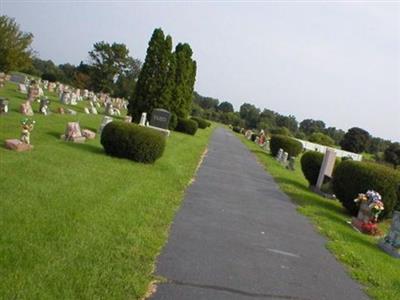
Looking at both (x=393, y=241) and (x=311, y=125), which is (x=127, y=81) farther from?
(x=393, y=241)

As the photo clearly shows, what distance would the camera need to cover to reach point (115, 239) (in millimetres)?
6934

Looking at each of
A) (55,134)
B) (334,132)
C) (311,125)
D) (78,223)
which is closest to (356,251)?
(78,223)

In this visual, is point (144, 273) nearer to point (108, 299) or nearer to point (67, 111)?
point (108, 299)

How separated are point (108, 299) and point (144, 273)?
40.3 inches

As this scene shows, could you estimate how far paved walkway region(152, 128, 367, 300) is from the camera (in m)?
6.16

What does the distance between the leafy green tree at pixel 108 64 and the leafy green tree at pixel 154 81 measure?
58133 mm

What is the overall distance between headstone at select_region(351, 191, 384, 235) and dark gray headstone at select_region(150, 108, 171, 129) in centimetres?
1370

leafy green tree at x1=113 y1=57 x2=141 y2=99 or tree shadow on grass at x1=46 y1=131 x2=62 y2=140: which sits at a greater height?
leafy green tree at x1=113 y1=57 x2=141 y2=99

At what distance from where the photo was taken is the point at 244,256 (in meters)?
7.65

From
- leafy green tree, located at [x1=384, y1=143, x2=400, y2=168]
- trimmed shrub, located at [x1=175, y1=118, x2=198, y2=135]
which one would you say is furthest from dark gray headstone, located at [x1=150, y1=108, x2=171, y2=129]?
leafy green tree, located at [x1=384, y1=143, x2=400, y2=168]

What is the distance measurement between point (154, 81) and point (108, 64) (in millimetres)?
63526

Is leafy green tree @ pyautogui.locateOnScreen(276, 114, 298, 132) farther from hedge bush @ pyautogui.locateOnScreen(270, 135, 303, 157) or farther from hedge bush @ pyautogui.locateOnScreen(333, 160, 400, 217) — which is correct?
hedge bush @ pyautogui.locateOnScreen(333, 160, 400, 217)

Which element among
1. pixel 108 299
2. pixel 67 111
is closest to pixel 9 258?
pixel 108 299

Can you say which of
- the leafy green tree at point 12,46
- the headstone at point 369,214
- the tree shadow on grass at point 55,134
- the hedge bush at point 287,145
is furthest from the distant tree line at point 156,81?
the headstone at point 369,214
